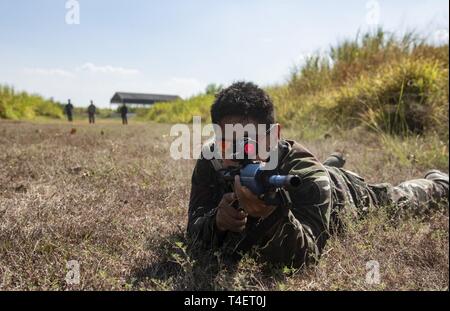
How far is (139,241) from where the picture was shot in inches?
105

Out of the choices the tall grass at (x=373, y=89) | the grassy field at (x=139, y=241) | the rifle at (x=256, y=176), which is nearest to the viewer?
the rifle at (x=256, y=176)

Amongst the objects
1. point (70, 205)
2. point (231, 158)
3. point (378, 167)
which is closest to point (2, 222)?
point (70, 205)

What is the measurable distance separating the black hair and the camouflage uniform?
22 centimetres

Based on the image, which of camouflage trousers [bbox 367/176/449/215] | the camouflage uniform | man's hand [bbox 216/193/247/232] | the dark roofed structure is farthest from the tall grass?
the dark roofed structure

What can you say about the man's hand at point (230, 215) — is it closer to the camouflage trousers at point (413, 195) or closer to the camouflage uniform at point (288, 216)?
the camouflage uniform at point (288, 216)

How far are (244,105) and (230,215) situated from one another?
678mm

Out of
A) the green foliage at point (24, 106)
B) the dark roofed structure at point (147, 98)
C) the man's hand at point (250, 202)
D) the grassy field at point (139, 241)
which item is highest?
the dark roofed structure at point (147, 98)

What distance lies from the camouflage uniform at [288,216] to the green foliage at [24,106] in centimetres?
756

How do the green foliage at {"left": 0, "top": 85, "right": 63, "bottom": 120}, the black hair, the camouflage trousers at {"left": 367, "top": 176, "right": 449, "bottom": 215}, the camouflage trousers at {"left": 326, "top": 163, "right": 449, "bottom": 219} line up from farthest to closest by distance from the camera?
1. the green foliage at {"left": 0, "top": 85, "right": 63, "bottom": 120}
2. the camouflage trousers at {"left": 367, "top": 176, "right": 449, "bottom": 215}
3. the camouflage trousers at {"left": 326, "top": 163, "right": 449, "bottom": 219}
4. the black hair

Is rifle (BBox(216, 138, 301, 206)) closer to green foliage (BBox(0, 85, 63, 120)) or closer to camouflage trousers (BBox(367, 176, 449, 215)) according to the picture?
camouflage trousers (BBox(367, 176, 449, 215))

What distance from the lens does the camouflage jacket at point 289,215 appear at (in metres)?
2.18

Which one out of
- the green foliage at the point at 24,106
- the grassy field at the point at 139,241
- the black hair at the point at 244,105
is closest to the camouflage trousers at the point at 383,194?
the grassy field at the point at 139,241

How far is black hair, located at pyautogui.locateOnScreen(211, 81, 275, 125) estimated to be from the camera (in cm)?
245

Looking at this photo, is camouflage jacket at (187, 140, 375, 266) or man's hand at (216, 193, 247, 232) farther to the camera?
camouflage jacket at (187, 140, 375, 266)
